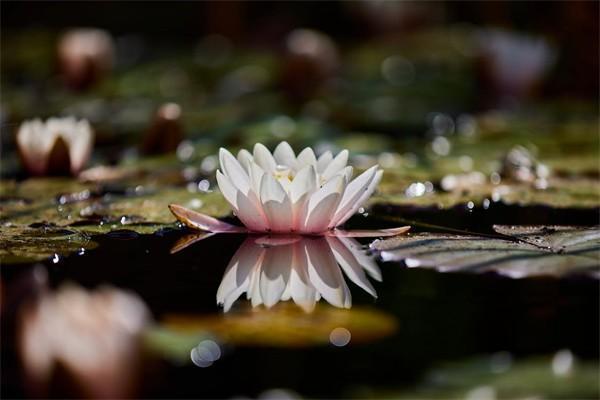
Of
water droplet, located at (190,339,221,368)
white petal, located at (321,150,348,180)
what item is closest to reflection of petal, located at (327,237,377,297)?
white petal, located at (321,150,348,180)

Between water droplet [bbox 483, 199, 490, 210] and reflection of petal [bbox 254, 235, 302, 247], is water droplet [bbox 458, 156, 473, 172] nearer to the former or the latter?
water droplet [bbox 483, 199, 490, 210]

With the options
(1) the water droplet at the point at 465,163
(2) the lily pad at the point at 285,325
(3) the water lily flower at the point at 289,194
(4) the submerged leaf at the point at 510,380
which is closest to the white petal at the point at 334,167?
(3) the water lily flower at the point at 289,194

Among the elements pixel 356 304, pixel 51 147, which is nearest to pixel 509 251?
pixel 356 304

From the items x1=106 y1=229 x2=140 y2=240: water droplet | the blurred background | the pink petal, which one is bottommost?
the pink petal

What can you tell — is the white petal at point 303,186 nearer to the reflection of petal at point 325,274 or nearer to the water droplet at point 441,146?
the reflection of petal at point 325,274

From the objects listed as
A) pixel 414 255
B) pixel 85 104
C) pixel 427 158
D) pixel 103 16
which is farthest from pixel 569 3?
pixel 103 16

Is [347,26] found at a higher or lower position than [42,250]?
higher

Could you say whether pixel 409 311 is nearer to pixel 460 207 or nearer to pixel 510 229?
pixel 510 229
